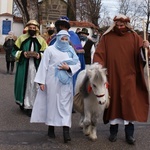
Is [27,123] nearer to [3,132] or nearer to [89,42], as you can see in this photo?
[3,132]

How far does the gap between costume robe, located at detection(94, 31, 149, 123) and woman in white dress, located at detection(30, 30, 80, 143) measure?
48 cm

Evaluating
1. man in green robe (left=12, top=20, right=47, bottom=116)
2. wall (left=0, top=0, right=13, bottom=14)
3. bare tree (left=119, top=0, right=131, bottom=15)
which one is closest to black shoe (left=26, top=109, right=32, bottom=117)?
man in green robe (left=12, top=20, right=47, bottom=116)

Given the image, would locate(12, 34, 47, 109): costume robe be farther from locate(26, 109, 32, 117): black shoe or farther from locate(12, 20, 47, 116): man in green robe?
locate(26, 109, 32, 117): black shoe

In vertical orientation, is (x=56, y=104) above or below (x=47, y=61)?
below

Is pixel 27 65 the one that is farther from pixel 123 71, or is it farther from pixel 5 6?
pixel 5 6

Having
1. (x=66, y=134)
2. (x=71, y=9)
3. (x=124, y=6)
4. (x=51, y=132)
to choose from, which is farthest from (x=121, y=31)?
(x=124, y=6)

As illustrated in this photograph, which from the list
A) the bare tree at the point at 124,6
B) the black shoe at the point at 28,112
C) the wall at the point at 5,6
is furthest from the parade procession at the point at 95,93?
the bare tree at the point at 124,6

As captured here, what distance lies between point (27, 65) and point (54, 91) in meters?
2.36

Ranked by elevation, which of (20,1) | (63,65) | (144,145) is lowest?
(144,145)

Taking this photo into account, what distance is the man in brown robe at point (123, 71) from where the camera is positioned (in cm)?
657

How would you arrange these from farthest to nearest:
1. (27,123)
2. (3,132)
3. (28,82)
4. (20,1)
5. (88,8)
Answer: (88,8), (20,1), (28,82), (27,123), (3,132)

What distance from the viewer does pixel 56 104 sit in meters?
6.54

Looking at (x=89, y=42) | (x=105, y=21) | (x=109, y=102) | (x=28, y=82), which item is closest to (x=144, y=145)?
(x=109, y=102)

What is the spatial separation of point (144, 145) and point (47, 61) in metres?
1.97
